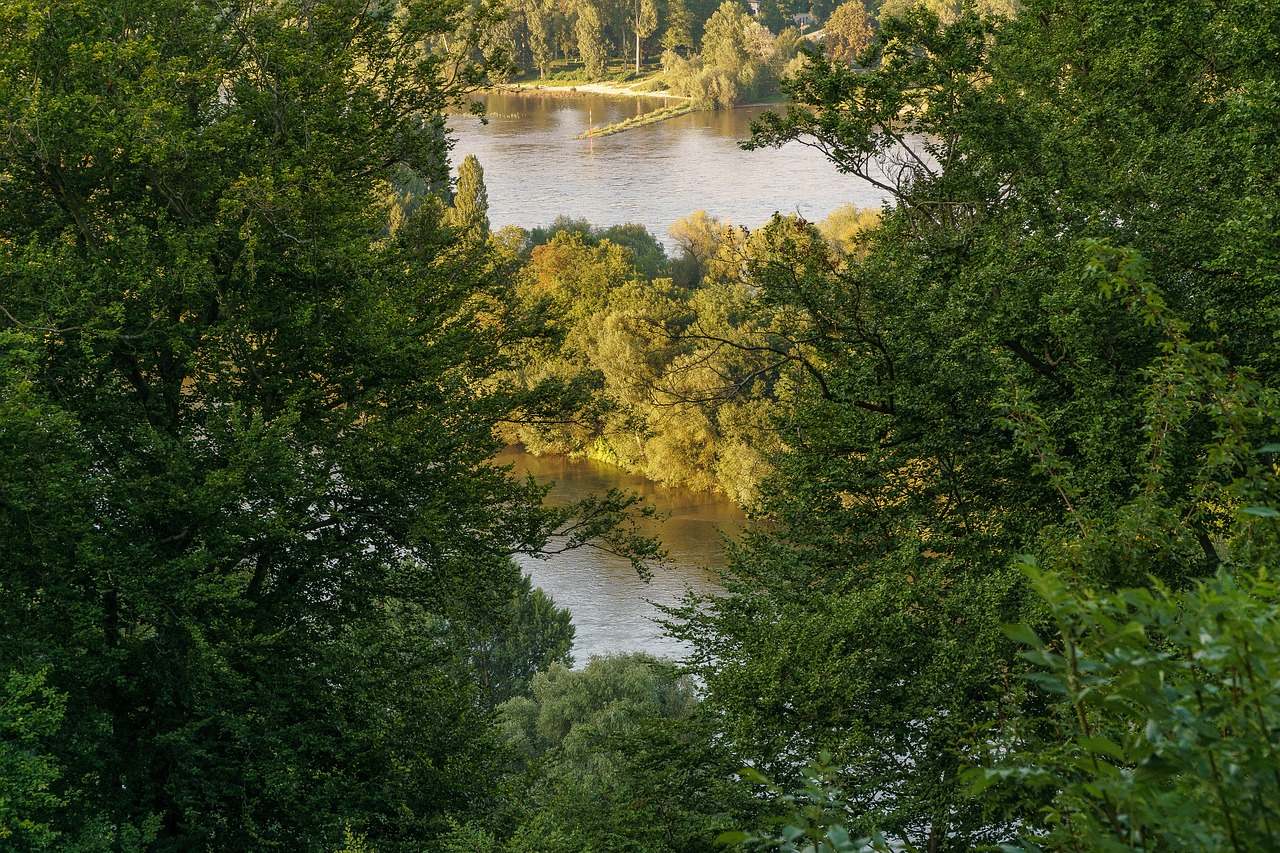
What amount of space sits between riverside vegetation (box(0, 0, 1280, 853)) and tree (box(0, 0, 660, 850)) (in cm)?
5

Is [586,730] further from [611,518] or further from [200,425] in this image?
[200,425]

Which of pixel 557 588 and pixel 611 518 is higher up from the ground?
pixel 611 518

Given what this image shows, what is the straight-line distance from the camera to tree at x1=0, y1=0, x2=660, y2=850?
10.1m

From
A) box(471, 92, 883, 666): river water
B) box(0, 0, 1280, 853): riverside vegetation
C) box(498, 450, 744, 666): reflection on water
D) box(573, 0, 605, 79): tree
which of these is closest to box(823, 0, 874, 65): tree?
box(471, 92, 883, 666): river water

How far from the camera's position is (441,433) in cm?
1262

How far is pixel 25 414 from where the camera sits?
9.23 metres

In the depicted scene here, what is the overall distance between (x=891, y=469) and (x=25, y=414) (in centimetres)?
890

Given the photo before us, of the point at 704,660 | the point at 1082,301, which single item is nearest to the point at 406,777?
the point at 704,660

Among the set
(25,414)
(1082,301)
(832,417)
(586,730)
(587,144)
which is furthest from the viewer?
(587,144)

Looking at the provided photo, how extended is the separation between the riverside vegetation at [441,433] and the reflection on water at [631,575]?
41.3 feet

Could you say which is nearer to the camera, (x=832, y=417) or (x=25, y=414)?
(x=25, y=414)

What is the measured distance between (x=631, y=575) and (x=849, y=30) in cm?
4267

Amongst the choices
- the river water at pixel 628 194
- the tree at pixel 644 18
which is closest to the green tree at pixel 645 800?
the river water at pixel 628 194

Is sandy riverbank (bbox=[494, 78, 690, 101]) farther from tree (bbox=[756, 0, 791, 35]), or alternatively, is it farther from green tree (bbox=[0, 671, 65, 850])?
green tree (bbox=[0, 671, 65, 850])
